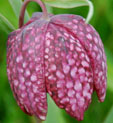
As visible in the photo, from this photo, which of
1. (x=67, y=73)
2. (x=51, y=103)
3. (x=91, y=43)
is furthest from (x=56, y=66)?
(x=51, y=103)

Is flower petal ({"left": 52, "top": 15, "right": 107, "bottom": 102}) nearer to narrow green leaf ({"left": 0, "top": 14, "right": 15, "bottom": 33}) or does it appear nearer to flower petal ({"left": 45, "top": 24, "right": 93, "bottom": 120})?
flower petal ({"left": 45, "top": 24, "right": 93, "bottom": 120})

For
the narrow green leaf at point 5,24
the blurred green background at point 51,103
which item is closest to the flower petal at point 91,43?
the narrow green leaf at point 5,24

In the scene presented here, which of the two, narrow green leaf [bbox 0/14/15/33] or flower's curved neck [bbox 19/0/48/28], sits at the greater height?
flower's curved neck [bbox 19/0/48/28]

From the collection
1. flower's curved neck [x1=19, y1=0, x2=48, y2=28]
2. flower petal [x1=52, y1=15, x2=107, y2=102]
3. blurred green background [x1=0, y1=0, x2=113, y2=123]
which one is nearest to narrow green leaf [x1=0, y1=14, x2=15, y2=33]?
flower's curved neck [x1=19, y1=0, x2=48, y2=28]

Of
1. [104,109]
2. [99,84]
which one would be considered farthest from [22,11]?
[104,109]

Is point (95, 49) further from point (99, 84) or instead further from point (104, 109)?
point (104, 109)

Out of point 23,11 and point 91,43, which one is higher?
point 23,11

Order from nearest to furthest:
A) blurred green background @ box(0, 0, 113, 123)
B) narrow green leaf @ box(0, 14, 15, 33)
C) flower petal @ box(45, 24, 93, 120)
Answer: flower petal @ box(45, 24, 93, 120) → narrow green leaf @ box(0, 14, 15, 33) → blurred green background @ box(0, 0, 113, 123)

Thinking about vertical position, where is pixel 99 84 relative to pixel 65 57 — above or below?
below

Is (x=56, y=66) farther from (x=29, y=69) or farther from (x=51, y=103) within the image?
(x=51, y=103)
